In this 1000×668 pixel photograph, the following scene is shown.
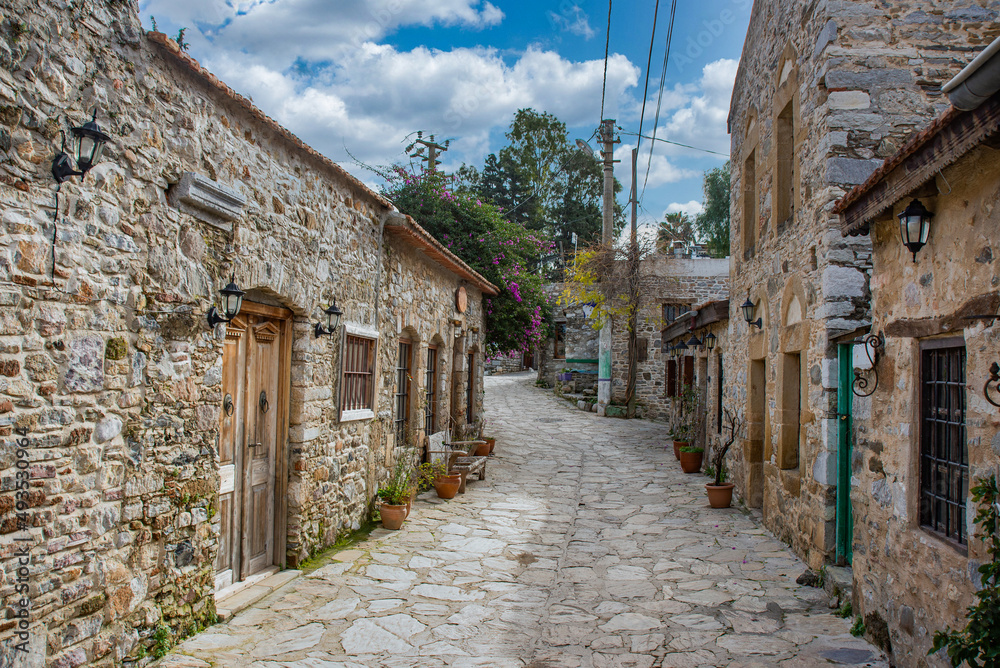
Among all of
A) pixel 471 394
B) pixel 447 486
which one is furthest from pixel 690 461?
pixel 447 486

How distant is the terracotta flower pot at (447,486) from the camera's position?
325 inches

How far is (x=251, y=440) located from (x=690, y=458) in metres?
7.56

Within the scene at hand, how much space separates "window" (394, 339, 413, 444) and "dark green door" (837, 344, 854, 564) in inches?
189

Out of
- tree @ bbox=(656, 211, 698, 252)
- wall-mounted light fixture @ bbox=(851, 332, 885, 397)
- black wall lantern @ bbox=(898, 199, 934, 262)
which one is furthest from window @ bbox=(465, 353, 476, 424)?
tree @ bbox=(656, 211, 698, 252)

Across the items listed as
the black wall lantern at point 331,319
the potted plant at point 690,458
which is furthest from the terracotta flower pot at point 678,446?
the black wall lantern at point 331,319

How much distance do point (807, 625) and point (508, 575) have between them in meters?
2.27

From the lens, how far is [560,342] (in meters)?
23.3

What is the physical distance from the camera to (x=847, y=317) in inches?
218

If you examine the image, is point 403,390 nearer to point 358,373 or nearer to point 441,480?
point 441,480

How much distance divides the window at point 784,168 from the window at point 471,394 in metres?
6.27

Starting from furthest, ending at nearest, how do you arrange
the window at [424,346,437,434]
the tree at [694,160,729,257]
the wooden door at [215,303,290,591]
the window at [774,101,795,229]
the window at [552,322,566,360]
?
the tree at [694,160,729,257], the window at [552,322,566,360], the window at [424,346,437,434], the window at [774,101,795,229], the wooden door at [215,303,290,591]

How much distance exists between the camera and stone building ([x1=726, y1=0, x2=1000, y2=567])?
5551 mm

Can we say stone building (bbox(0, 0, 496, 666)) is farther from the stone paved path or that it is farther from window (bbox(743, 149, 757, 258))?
window (bbox(743, 149, 757, 258))

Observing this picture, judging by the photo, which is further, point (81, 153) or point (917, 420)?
point (917, 420)
